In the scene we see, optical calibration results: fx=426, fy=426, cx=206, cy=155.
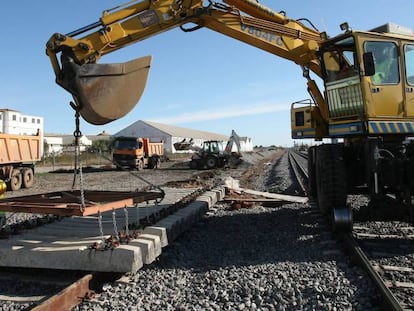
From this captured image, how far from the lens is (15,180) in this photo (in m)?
19.8

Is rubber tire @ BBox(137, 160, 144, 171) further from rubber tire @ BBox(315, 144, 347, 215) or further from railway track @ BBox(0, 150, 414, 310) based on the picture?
rubber tire @ BBox(315, 144, 347, 215)

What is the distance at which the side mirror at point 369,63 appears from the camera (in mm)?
6723

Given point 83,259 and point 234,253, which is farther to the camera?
point 234,253

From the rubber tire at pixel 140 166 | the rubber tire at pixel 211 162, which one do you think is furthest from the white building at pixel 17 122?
the rubber tire at pixel 211 162

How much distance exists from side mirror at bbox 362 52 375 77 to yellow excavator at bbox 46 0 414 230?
15mm

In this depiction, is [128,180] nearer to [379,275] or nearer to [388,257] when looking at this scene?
[388,257]

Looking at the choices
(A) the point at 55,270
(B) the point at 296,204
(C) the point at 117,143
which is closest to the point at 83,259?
(A) the point at 55,270

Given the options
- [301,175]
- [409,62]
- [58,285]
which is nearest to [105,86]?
[58,285]

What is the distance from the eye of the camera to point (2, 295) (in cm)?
484

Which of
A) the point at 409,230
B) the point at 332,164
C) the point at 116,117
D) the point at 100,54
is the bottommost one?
the point at 409,230

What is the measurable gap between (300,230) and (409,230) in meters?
1.91

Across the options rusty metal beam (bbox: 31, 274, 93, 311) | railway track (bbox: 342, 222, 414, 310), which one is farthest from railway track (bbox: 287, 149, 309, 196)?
rusty metal beam (bbox: 31, 274, 93, 311)

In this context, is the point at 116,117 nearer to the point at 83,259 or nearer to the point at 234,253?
the point at 83,259

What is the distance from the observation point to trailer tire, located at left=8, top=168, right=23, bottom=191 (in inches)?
770
